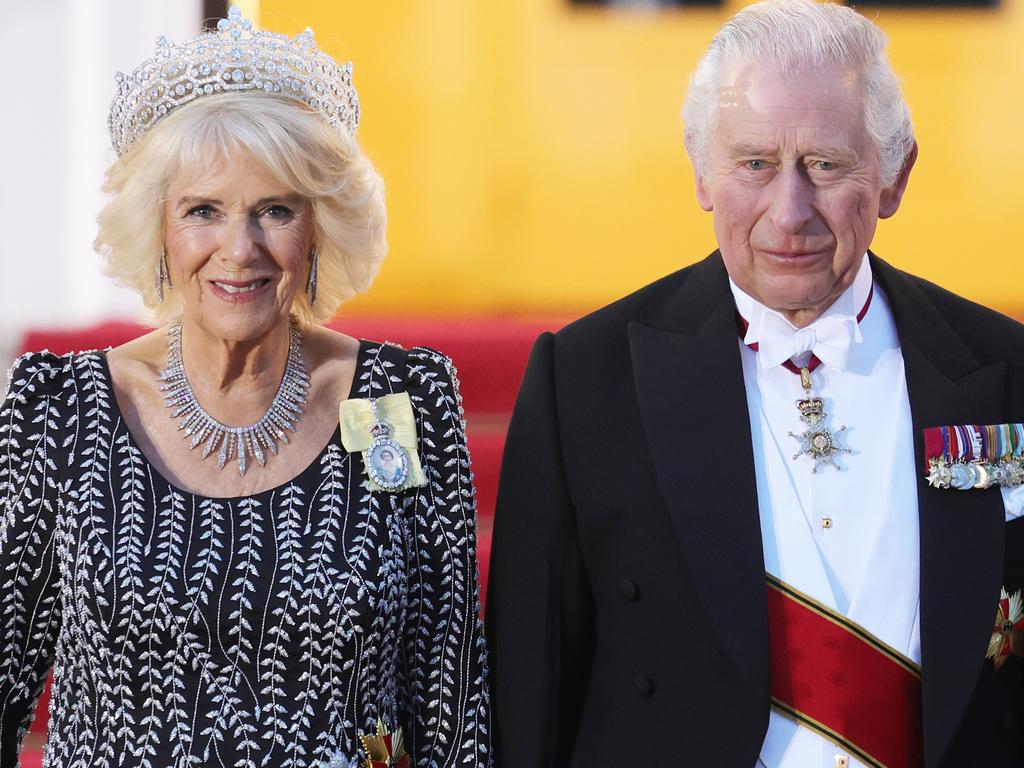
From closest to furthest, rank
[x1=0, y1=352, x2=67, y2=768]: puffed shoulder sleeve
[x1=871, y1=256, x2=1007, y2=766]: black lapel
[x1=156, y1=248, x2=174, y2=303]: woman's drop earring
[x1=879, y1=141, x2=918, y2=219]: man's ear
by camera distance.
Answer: [x1=871, y1=256, x2=1007, y2=766]: black lapel
[x1=879, y1=141, x2=918, y2=219]: man's ear
[x1=0, y1=352, x2=67, y2=768]: puffed shoulder sleeve
[x1=156, y1=248, x2=174, y2=303]: woman's drop earring

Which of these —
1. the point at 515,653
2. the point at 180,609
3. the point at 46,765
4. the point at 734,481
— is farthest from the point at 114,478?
the point at 734,481

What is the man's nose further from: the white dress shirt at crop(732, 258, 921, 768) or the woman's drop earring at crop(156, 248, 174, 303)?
the woman's drop earring at crop(156, 248, 174, 303)

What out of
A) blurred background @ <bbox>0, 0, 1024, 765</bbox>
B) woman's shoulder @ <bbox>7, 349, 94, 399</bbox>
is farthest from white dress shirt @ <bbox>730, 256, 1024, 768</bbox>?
blurred background @ <bbox>0, 0, 1024, 765</bbox>

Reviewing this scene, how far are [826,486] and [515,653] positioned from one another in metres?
0.49

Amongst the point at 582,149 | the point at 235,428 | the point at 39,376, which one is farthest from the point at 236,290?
the point at 582,149

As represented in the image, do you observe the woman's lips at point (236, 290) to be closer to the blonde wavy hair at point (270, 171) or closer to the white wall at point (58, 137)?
the blonde wavy hair at point (270, 171)

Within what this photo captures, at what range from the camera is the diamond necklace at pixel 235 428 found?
2387mm

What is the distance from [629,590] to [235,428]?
642 millimetres

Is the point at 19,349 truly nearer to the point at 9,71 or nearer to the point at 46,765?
the point at 9,71

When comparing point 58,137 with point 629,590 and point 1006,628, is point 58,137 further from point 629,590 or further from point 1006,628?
point 1006,628

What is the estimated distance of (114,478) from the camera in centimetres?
234

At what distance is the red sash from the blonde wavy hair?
2.68 ft

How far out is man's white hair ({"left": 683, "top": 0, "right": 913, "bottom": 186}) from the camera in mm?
2123

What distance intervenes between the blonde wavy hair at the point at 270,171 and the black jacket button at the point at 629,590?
659 mm
